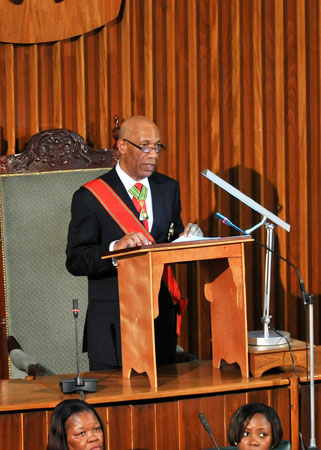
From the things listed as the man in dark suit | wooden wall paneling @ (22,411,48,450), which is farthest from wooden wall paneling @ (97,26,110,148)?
wooden wall paneling @ (22,411,48,450)

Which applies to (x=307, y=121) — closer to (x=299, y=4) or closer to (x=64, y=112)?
(x=299, y=4)

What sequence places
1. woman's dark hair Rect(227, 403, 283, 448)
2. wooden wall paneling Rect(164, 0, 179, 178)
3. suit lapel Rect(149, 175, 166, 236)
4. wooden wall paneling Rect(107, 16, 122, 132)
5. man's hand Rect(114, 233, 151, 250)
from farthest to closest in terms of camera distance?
wooden wall paneling Rect(164, 0, 179, 178), wooden wall paneling Rect(107, 16, 122, 132), suit lapel Rect(149, 175, 166, 236), man's hand Rect(114, 233, 151, 250), woman's dark hair Rect(227, 403, 283, 448)

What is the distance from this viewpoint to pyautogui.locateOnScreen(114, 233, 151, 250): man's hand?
132 inches

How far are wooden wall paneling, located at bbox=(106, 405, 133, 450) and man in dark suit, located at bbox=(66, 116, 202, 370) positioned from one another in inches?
19.9

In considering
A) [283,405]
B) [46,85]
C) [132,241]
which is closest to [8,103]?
[46,85]

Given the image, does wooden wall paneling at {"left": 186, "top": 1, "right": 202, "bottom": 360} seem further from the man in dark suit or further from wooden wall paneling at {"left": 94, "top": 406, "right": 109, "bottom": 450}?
wooden wall paneling at {"left": 94, "top": 406, "right": 109, "bottom": 450}

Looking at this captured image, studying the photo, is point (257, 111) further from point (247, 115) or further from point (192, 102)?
point (192, 102)

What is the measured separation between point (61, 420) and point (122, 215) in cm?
110

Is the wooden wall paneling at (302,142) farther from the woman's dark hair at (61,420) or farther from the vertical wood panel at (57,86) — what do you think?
the woman's dark hair at (61,420)

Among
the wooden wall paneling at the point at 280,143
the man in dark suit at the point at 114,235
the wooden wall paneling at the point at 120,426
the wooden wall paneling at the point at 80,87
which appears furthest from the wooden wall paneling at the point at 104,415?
the wooden wall paneling at the point at 280,143

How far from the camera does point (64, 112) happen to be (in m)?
4.54

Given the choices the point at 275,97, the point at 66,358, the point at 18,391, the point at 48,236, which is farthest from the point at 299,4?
the point at 18,391

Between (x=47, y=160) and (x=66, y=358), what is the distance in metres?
0.87

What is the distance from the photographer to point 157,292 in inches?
130
